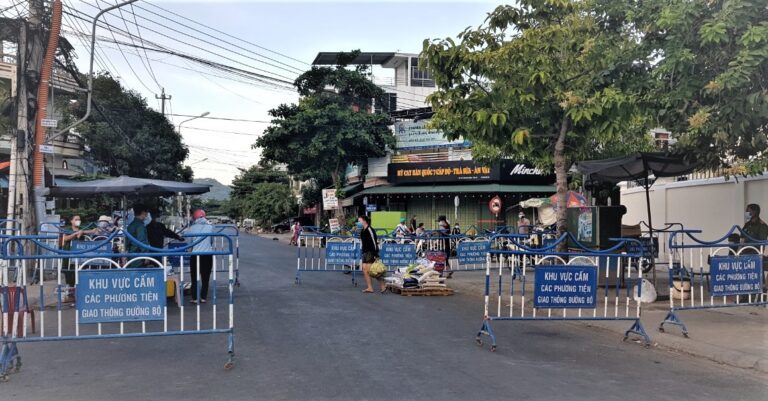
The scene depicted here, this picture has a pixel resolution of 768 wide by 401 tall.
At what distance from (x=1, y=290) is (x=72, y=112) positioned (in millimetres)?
28358

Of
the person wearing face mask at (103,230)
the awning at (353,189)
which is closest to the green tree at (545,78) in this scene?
the person wearing face mask at (103,230)

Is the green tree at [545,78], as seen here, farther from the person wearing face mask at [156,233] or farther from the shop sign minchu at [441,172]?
the shop sign minchu at [441,172]

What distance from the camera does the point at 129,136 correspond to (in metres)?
33.8

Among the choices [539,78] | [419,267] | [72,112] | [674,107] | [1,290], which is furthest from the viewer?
[72,112]

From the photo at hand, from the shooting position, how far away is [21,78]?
45.2 ft

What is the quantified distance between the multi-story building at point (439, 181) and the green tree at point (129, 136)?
11609 mm

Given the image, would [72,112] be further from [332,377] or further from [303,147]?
[332,377]

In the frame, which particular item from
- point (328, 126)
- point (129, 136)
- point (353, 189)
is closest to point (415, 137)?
point (328, 126)

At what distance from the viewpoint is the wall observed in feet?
46.9

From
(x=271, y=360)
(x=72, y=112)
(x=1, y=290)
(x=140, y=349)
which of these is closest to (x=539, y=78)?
(x=271, y=360)

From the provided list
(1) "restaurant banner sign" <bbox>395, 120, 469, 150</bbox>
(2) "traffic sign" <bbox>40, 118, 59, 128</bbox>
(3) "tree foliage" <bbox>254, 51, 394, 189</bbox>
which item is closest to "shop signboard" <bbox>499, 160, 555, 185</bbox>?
(1) "restaurant banner sign" <bbox>395, 120, 469, 150</bbox>

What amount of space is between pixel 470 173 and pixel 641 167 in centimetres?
1941

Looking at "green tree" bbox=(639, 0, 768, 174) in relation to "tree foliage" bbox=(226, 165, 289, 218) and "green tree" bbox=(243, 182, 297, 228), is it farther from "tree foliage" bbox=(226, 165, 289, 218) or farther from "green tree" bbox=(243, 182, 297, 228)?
"tree foliage" bbox=(226, 165, 289, 218)

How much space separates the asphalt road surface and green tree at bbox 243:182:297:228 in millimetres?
52606
